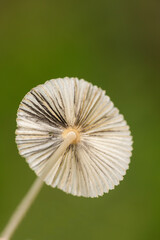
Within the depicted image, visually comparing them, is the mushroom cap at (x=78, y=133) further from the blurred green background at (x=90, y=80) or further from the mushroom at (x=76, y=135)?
the blurred green background at (x=90, y=80)

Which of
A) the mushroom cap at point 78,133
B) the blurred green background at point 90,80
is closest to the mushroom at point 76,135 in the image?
the mushroom cap at point 78,133

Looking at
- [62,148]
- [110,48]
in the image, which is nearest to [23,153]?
[62,148]

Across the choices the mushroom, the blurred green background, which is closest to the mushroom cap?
the mushroom

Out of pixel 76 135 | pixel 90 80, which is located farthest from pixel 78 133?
pixel 90 80

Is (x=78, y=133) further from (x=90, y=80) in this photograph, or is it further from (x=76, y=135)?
(x=90, y=80)

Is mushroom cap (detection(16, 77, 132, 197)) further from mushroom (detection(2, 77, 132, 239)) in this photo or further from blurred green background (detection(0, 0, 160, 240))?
blurred green background (detection(0, 0, 160, 240))

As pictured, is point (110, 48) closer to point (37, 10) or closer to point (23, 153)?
point (37, 10)
